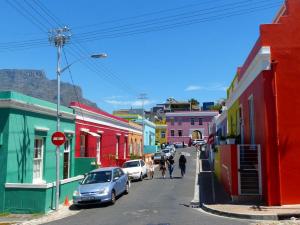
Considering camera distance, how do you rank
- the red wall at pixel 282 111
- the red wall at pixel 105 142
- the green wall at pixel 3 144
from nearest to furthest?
the red wall at pixel 282 111 → the green wall at pixel 3 144 → the red wall at pixel 105 142

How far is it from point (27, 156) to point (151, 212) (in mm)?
7309

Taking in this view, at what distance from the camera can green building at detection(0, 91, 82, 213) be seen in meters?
16.6

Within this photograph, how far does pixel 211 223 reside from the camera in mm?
12383

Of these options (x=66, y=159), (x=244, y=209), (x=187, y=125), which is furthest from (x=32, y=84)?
(x=187, y=125)

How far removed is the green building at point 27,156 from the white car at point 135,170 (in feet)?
22.6

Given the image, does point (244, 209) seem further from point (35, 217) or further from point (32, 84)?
point (32, 84)

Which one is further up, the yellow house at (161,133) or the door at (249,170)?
the yellow house at (161,133)

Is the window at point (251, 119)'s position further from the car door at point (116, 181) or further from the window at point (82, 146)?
the window at point (82, 146)

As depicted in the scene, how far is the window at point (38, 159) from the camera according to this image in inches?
794

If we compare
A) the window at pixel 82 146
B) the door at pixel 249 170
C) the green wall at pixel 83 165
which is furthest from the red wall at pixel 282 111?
the window at pixel 82 146

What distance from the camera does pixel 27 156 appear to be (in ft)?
62.5

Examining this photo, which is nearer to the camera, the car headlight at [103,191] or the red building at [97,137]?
the car headlight at [103,191]

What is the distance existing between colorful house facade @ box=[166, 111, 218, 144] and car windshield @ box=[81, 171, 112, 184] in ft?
212

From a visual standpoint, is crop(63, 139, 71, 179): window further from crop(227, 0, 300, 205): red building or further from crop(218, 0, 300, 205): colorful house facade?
crop(227, 0, 300, 205): red building
